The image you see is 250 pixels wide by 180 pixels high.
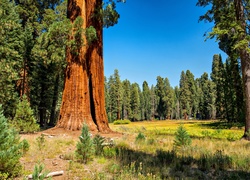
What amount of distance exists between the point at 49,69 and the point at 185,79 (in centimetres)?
5695

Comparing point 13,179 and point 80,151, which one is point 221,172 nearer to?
point 80,151

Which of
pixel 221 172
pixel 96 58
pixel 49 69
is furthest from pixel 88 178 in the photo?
pixel 49 69

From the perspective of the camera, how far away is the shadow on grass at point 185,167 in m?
4.29

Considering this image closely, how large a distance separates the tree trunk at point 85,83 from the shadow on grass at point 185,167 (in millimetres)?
5260

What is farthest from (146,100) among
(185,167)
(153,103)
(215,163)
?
(185,167)

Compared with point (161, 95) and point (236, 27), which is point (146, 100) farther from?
point (236, 27)

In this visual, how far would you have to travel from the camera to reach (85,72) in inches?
434

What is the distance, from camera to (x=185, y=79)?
71.2 metres

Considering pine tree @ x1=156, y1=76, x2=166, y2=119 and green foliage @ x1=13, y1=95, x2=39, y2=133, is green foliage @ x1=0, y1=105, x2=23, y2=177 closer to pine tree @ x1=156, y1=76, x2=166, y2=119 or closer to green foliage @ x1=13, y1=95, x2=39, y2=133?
green foliage @ x1=13, y1=95, x2=39, y2=133

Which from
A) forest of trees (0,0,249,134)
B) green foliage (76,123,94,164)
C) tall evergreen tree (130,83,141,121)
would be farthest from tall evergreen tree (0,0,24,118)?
tall evergreen tree (130,83,141,121)

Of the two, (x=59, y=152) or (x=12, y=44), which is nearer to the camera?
(x=59, y=152)

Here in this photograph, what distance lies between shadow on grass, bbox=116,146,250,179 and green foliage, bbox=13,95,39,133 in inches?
266

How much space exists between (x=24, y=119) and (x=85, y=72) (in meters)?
3.96

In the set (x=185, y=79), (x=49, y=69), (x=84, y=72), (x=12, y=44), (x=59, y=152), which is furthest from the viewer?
(x=185, y=79)
